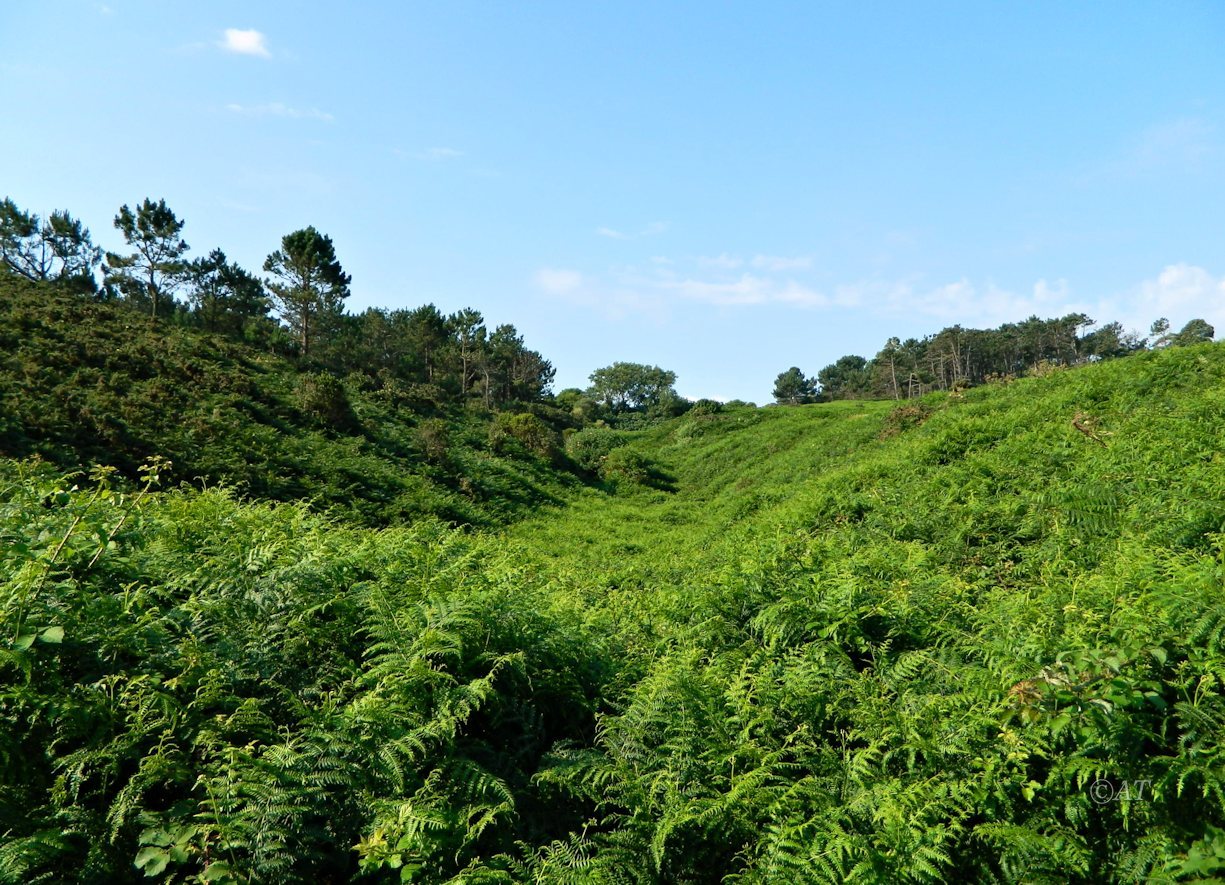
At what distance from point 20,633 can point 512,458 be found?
32.0 metres

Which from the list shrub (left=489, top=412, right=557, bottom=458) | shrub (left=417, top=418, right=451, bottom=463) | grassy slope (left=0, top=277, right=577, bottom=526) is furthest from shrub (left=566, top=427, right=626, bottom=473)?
shrub (left=417, top=418, right=451, bottom=463)

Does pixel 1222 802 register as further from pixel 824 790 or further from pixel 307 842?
pixel 307 842

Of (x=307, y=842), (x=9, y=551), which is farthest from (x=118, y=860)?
(x=9, y=551)

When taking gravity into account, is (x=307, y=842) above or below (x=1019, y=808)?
above

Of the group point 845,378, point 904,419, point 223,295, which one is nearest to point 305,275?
point 223,295

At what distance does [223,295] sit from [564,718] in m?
57.2

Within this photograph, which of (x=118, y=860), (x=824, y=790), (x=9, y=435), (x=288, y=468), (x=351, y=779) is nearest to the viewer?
(x=118, y=860)

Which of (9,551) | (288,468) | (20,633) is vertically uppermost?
(288,468)

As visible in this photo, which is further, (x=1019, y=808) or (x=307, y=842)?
(x=1019, y=808)

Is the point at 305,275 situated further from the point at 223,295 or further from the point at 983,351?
the point at 983,351

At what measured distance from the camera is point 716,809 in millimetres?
3613

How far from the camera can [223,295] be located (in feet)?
167

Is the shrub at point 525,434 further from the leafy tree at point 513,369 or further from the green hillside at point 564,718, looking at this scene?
the green hillside at point 564,718

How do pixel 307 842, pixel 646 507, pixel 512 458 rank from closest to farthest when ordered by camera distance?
pixel 307 842, pixel 646 507, pixel 512 458
